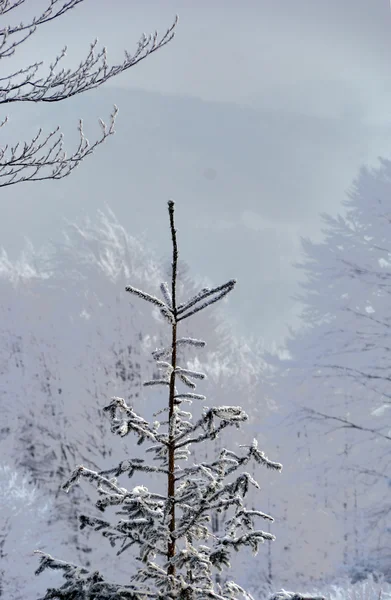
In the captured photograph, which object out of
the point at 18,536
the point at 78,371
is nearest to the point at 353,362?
the point at 18,536

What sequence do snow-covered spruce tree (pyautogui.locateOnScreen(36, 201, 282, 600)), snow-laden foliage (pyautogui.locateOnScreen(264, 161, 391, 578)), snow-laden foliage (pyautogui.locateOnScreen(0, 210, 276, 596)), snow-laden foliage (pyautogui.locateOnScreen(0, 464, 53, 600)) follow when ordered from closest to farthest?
snow-covered spruce tree (pyautogui.locateOnScreen(36, 201, 282, 600)), snow-laden foliage (pyautogui.locateOnScreen(264, 161, 391, 578)), snow-laden foliage (pyautogui.locateOnScreen(0, 464, 53, 600)), snow-laden foliage (pyautogui.locateOnScreen(0, 210, 276, 596))

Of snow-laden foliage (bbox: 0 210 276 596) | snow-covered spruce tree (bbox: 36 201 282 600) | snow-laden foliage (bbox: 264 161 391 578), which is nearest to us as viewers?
snow-covered spruce tree (bbox: 36 201 282 600)

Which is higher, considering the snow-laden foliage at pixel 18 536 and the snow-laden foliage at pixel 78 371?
the snow-laden foliage at pixel 78 371

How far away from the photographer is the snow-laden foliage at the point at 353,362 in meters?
7.02

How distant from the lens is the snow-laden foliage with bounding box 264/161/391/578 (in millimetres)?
7016

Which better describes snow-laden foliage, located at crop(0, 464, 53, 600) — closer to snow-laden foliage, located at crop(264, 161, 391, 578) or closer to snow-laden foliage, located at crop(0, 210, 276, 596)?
snow-laden foliage, located at crop(0, 210, 276, 596)

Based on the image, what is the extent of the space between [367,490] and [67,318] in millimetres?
14096

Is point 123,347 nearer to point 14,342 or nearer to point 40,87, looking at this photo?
point 14,342

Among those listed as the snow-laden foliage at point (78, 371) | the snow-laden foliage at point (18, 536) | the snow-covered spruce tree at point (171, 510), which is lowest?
the snow-covered spruce tree at point (171, 510)

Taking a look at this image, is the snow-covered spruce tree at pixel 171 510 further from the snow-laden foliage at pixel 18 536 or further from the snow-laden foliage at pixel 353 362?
the snow-laden foliage at pixel 18 536

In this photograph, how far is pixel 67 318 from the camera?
19.4 meters

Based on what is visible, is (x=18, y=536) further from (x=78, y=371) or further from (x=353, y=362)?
(x=353, y=362)

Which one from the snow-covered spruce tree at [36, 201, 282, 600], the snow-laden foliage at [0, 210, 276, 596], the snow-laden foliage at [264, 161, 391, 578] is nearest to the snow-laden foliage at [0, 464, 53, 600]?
the snow-laden foliage at [0, 210, 276, 596]

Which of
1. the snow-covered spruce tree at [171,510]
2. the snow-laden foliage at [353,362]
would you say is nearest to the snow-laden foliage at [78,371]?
the snow-laden foliage at [353,362]
